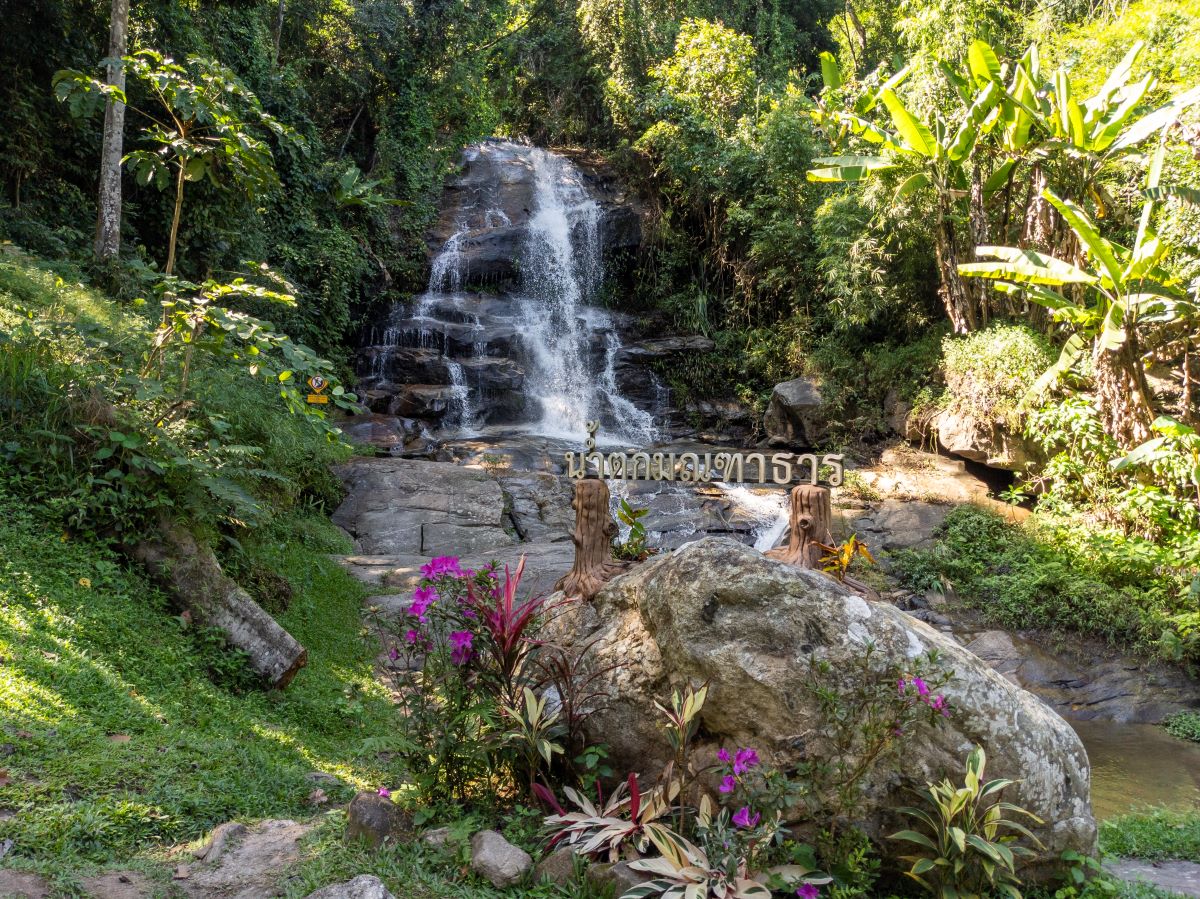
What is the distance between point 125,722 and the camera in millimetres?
3729

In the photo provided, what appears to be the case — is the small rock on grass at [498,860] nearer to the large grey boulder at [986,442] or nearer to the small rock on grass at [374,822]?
the small rock on grass at [374,822]

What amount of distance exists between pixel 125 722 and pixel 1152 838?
529cm

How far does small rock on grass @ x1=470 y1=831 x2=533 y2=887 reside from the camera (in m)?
2.93

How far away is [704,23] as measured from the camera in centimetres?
1925

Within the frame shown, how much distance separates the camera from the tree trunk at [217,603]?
4859mm

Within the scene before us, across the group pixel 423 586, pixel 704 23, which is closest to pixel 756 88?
pixel 704 23

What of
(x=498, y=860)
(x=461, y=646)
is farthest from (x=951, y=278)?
(x=498, y=860)

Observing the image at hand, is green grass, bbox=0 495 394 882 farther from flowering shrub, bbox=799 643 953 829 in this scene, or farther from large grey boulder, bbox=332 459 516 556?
large grey boulder, bbox=332 459 516 556

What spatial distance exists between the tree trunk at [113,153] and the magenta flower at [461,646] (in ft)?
26.5

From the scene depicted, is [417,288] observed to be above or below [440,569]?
above

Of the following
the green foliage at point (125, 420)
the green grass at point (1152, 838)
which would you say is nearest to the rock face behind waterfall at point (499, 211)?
the green foliage at point (125, 420)

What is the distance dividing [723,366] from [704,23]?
8909 mm

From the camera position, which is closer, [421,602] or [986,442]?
[421,602]

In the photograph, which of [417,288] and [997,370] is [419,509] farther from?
[417,288]
